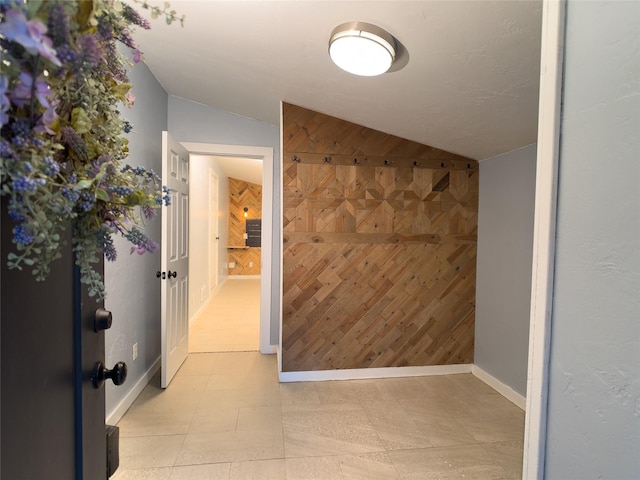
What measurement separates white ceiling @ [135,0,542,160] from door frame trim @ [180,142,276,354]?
412mm

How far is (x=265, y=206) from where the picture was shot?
310 centimetres

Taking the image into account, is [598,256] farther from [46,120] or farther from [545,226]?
[46,120]

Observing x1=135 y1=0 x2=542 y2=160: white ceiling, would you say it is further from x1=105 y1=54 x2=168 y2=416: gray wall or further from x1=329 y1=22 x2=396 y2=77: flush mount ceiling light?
x1=105 y1=54 x2=168 y2=416: gray wall

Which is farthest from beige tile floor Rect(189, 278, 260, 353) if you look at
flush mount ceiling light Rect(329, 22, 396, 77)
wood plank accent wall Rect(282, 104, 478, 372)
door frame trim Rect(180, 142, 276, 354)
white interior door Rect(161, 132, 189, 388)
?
flush mount ceiling light Rect(329, 22, 396, 77)

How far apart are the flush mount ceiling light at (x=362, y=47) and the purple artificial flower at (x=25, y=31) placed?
1.32 metres

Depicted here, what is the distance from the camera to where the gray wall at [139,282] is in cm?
198

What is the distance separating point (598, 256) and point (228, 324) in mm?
4095

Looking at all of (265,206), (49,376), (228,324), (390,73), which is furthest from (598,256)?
(228,324)

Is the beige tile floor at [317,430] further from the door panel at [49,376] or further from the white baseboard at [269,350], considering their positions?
the door panel at [49,376]

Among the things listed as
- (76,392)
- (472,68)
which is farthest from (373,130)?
(76,392)

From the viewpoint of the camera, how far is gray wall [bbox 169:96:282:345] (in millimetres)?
2941

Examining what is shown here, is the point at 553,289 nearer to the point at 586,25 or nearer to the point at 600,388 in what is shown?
the point at 600,388

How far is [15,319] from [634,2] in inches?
48.2

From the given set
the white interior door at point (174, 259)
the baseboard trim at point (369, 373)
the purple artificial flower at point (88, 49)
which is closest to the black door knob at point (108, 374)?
the purple artificial flower at point (88, 49)
